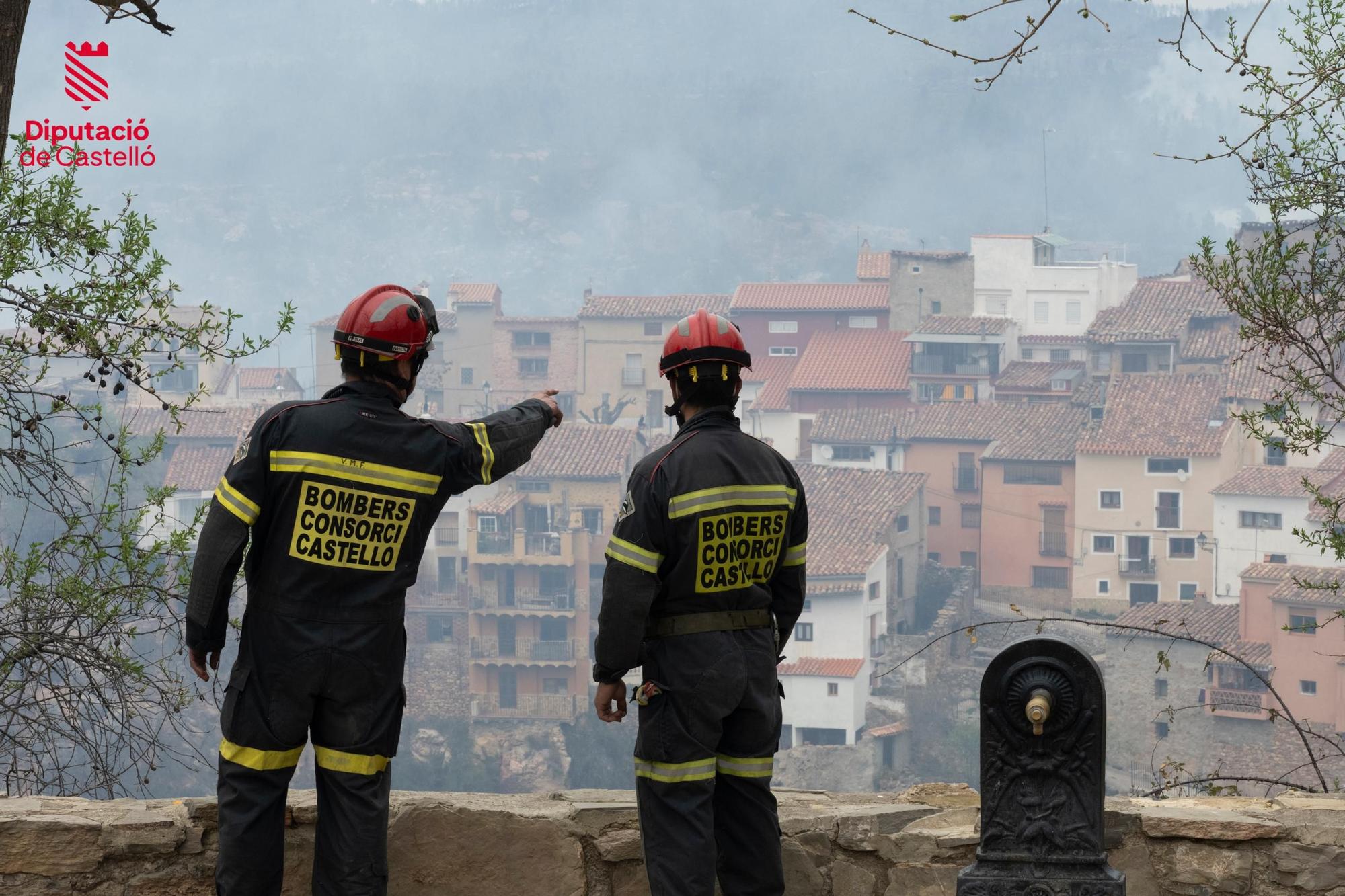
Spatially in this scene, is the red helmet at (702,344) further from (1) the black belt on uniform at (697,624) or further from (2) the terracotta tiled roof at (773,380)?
(2) the terracotta tiled roof at (773,380)

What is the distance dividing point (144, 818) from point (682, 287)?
364ft

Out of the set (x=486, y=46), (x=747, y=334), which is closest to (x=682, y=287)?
(x=486, y=46)

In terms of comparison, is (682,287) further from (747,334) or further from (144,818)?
(144,818)

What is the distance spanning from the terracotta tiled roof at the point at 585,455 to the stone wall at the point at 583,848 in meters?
39.1

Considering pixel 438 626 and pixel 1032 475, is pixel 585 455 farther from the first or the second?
pixel 1032 475

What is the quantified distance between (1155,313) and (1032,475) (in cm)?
796

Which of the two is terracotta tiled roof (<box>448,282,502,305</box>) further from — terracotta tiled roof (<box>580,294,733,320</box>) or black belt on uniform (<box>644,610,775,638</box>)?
black belt on uniform (<box>644,610,775,638</box>)

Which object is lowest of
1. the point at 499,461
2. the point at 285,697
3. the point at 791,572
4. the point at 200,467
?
the point at 285,697

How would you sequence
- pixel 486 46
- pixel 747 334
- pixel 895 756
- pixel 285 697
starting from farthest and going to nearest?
pixel 486 46 < pixel 747 334 < pixel 895 756 < pixel 285 697

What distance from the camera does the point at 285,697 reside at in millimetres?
2852

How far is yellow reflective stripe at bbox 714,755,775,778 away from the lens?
308 centimetres

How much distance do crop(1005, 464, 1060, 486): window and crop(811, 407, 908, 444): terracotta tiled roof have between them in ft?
14.6

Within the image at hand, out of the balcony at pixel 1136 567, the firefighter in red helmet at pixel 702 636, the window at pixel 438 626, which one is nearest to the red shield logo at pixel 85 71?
the firefighter in red helmet at pixel 702 636

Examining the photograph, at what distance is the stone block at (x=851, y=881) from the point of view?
346 cm
